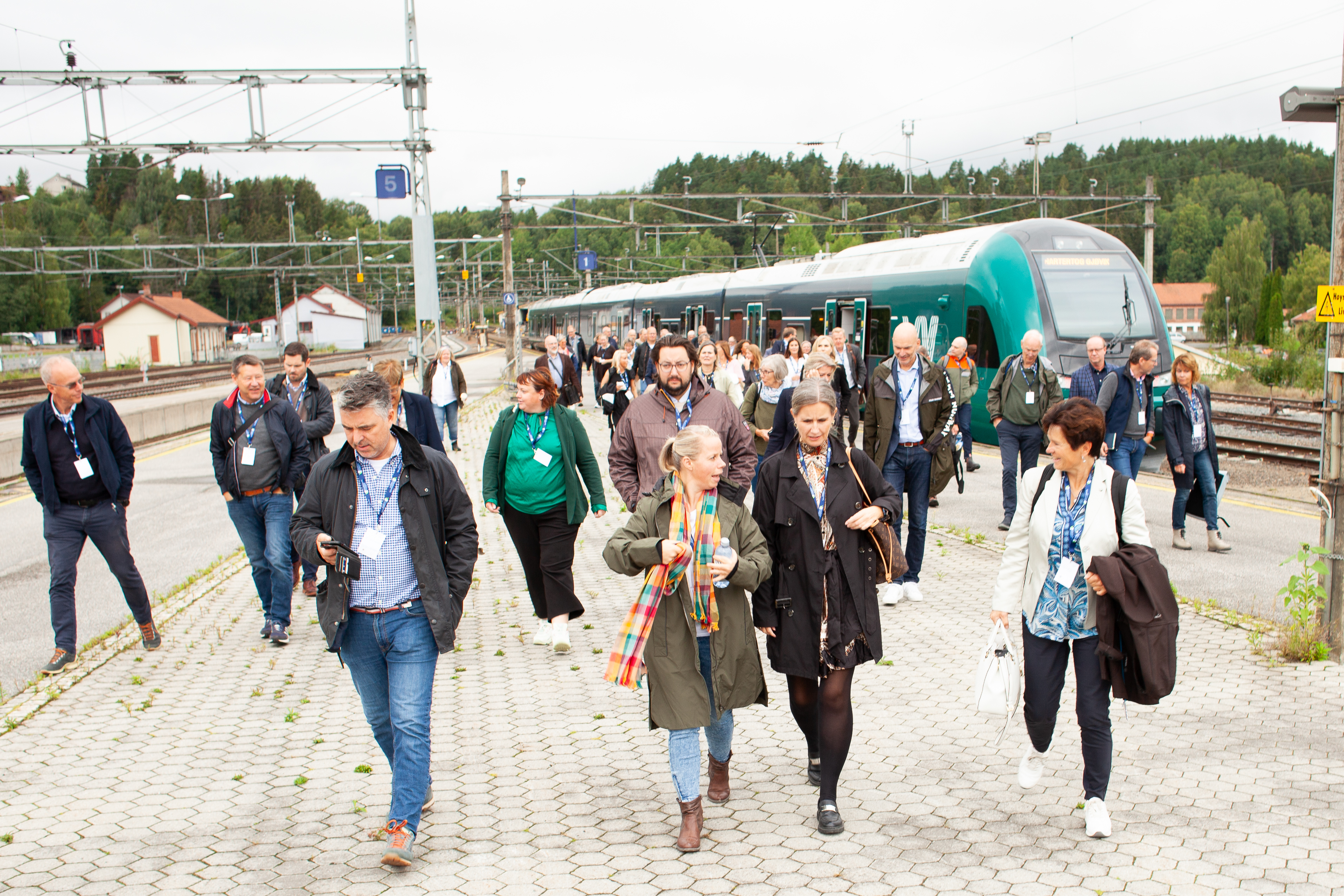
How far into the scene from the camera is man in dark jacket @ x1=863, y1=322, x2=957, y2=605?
25.8ft

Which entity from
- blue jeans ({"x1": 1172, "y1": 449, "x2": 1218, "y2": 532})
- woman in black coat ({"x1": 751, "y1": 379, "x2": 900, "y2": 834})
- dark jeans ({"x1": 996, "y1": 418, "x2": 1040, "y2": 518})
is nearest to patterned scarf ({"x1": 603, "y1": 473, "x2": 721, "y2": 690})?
woman in black coat ({"x1": 751, "y1": 379, "x2": 900, "y2": 834})

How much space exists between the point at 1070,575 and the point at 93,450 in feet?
18.8

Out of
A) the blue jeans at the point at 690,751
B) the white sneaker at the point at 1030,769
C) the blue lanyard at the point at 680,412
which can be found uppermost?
the blue lanyard at the point at 680,412

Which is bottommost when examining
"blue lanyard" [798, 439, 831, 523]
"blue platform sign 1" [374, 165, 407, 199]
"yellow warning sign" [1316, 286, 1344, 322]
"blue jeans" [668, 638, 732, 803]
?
"blue jeans" [668, 638, 732, 803]

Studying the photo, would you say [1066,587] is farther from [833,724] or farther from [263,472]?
[263,472]

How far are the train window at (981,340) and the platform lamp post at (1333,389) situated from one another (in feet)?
30.8

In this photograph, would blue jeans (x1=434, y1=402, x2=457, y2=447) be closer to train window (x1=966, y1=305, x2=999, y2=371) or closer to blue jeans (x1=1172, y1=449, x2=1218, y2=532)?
train window (x1=966, y1=305, x2=999, y2=371)

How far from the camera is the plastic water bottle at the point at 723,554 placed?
388 centimetres

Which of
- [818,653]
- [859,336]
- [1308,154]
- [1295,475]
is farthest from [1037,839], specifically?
[1308,154]

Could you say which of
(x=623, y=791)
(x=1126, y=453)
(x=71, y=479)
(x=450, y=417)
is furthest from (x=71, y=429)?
(x=450, y=417)

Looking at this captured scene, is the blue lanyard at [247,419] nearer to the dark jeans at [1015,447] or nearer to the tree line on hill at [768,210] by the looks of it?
the dark jeans at [1015,447]

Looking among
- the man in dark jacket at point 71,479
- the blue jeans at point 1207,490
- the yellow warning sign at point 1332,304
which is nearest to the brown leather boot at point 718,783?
the yellow warning sign at point 1332,304

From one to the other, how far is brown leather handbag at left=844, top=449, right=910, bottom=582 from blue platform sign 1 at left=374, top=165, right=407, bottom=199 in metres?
15.8

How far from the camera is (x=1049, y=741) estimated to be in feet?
14.2
